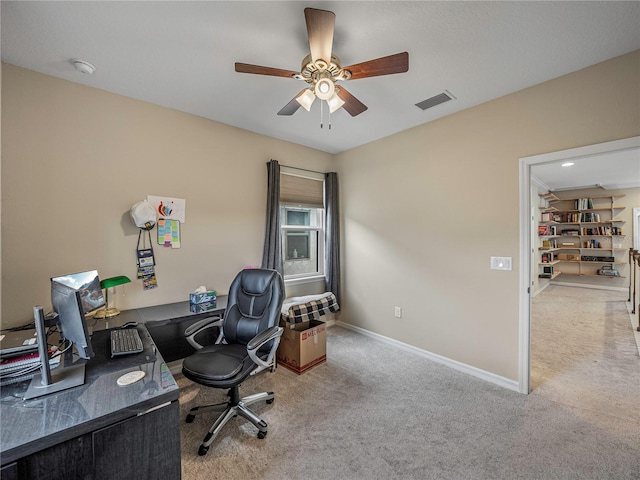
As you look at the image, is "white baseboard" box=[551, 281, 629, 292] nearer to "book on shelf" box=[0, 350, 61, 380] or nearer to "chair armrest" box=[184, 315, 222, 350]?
"chair armrest" box=[184, 315, 222, 350]

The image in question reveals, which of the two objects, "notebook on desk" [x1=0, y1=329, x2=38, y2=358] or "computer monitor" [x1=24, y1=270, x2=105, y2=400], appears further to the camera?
"notebook on desk" [x1=0, y1=329, x2=38, y2=358]

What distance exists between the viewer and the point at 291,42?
70.1 inches

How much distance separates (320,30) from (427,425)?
2667 mm

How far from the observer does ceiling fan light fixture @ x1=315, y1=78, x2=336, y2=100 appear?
5.43 feet

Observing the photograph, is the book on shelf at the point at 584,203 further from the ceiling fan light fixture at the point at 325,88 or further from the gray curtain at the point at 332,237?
the ceiling fan light fixture at the point at 325,88

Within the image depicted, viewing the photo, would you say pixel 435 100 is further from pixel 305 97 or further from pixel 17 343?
pixel 17 343

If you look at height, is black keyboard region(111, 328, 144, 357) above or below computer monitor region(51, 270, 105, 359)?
below

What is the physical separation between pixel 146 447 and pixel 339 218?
134 inches

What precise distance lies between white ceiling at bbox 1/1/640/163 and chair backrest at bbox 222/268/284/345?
162cm

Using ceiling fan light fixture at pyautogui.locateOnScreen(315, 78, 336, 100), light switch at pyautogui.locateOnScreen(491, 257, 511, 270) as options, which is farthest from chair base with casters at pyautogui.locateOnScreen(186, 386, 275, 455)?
light switch at pyautogui.locateOnScreen(491, 257, 511, 270)

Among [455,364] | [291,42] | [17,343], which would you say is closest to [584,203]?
[455,364]

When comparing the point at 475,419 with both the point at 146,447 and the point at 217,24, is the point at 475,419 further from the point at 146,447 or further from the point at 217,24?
the point at 217,24

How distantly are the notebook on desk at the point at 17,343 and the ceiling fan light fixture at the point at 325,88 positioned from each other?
6.99 ft

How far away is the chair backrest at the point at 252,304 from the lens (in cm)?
212
